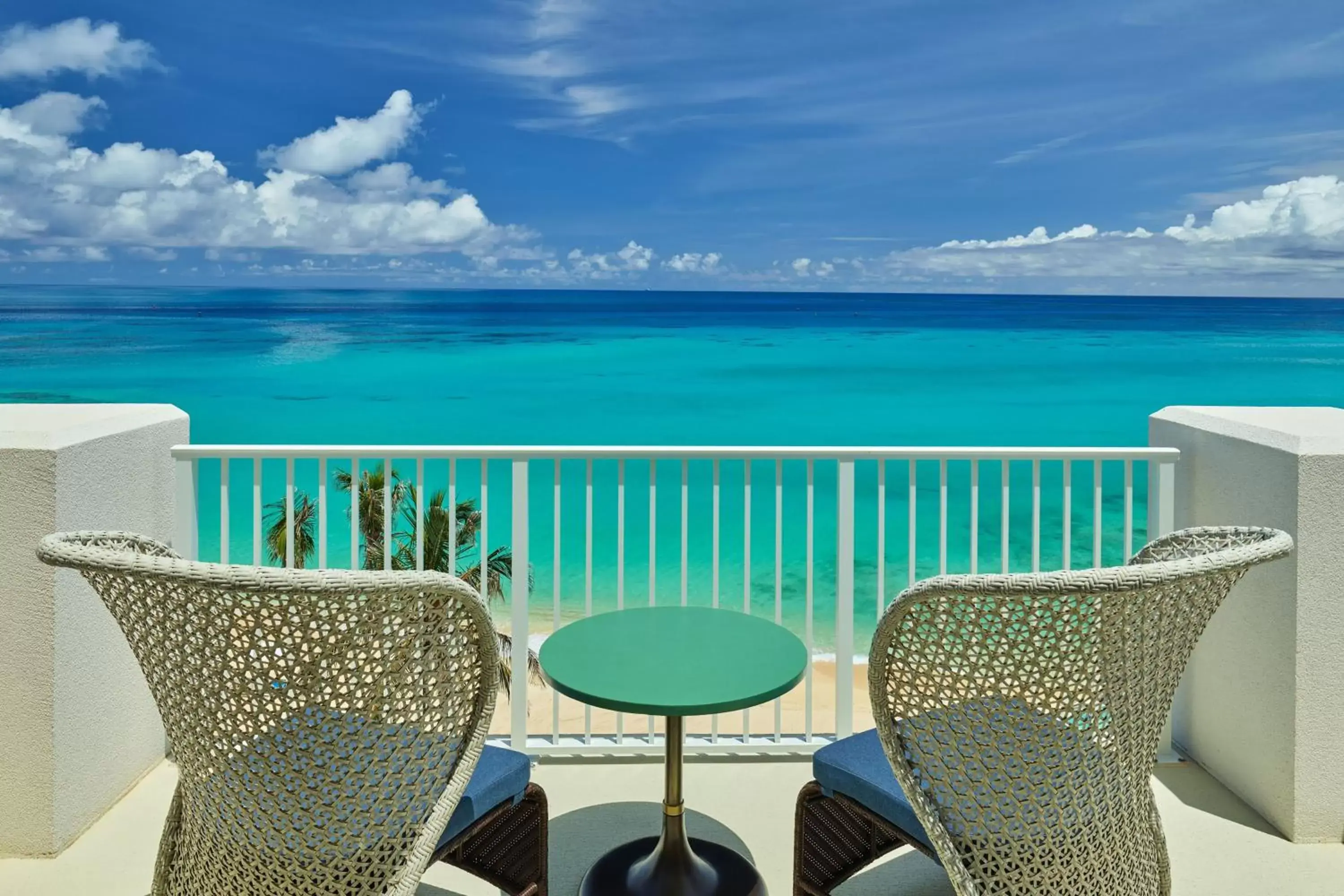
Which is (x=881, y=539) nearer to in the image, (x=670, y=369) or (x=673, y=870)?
(x=673, y=870)

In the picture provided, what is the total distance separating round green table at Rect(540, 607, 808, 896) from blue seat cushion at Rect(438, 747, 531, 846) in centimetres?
19

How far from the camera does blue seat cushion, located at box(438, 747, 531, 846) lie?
6.48ft

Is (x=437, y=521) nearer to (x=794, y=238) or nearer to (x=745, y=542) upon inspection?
(x=745, y=542)

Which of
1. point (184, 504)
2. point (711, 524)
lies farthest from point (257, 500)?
point (711, 524)

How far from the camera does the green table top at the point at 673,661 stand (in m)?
2.10

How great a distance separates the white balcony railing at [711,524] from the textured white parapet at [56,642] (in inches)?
16.4

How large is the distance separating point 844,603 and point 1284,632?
131 centimetres

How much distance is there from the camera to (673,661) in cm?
233

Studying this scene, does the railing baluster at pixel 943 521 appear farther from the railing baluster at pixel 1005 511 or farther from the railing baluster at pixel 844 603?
the railing baluster at pixel 844 603

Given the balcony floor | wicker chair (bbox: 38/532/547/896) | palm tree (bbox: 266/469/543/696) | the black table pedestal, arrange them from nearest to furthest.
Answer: wicker chair (bbox: 38/532/547/896)
the black table pedestal
the balcony floor
palm tree (bbox: 266/469/543/696)

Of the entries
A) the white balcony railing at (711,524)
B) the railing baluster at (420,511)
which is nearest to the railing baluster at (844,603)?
the white balcony railing at (711,524)

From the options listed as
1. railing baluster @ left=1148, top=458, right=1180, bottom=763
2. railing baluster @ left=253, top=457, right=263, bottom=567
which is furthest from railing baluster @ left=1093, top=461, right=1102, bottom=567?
railing baluster @ left=253, top=457, right=263, bottom=567

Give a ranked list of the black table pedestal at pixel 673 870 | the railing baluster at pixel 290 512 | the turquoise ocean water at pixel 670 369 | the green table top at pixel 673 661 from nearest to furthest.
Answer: the green table top at pixel 673 661 < the black table pedestal at pixel 673 870 < the railing baluster at pixel 290 512 < the turquoise ocean water at pixel 670 369

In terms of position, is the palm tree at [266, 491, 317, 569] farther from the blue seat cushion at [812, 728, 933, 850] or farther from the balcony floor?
the blue seat cushion at [812, 728, 933, 850]
